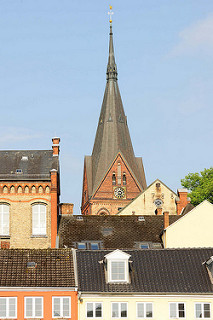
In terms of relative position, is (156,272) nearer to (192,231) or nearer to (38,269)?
(38,269)

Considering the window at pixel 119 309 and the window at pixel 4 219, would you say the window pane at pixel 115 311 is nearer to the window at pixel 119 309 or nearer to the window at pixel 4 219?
the window at pixel 119 309

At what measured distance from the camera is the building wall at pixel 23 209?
240 feet

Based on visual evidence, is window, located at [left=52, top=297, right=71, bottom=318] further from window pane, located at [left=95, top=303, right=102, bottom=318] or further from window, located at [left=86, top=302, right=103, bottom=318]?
window pane, located at [left=95, top=303, right=102, bottom=318]

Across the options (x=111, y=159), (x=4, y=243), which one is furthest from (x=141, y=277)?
(x=111, y=159)

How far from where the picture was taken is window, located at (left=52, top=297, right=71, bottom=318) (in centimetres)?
5038

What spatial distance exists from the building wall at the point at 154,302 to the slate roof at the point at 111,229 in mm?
18074

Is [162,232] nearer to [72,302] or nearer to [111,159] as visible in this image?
[72,302]

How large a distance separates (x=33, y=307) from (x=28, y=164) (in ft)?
92.8

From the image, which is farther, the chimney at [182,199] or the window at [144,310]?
the chimney at [182,199]

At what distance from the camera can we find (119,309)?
50562 millimetres

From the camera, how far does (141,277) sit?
52375mm

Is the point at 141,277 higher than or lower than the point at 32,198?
lower

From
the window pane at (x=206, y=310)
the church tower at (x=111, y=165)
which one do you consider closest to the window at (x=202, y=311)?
the window pane at (x=206, y=310)

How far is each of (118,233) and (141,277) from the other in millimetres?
19011
